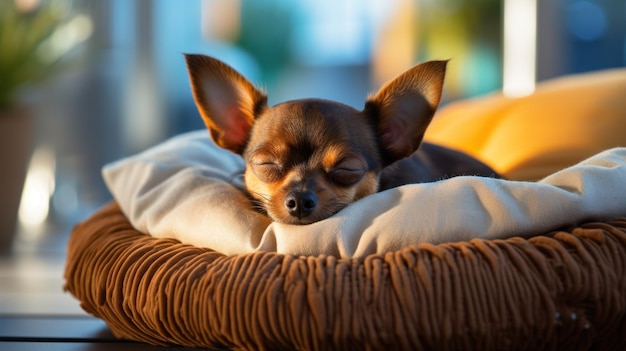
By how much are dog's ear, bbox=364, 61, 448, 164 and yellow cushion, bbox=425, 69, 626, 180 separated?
0.47 metres

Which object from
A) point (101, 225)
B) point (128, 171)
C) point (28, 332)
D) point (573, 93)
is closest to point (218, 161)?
point (128, 171)

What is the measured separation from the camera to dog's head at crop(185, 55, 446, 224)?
1.48 meters

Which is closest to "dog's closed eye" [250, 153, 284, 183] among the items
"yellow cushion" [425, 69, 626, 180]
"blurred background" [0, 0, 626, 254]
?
"yellow cushion" [425, 69, 626, 180]

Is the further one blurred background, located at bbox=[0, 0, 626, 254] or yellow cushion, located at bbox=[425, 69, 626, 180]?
blurred background, located at bbox=[0, 0, 626, 254]

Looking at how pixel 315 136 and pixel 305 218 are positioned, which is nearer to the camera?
pixel 305 218

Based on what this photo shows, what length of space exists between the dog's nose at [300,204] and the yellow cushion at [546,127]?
81 centimetres

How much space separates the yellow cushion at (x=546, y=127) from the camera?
2.02m

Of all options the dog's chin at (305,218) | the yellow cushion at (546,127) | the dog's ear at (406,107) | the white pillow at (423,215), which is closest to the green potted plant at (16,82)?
the yellow cushion at (546,127)

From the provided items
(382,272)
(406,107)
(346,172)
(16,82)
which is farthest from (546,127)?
(16,82)

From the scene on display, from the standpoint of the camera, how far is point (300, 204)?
1.40 m

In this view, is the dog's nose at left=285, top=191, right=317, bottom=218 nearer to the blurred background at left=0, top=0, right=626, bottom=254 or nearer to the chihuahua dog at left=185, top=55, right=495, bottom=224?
the chihuahua dog at left=185, top=55, right=495, bottom=224

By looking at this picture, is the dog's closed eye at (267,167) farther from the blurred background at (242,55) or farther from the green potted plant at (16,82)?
the blurred background at (242,55)

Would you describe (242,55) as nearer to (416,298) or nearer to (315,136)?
(315,136)

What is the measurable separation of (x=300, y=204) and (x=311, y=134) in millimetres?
188
